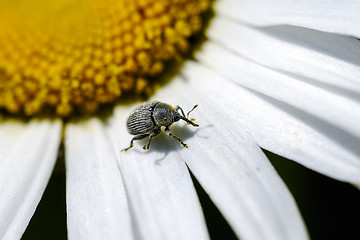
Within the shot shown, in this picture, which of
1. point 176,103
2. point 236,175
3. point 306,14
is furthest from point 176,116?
point 306,14

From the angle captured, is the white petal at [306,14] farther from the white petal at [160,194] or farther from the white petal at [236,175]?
the white petal at [160,194]

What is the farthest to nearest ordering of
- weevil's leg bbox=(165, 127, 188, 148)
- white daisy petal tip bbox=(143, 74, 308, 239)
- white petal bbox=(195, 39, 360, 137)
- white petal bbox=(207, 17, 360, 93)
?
weevil's leg bbox=(165, 127, 188, 148) → white petal bbox=(207, 17, 360, 93) → white petal bbox=(195, 39, 360, 137) → white daisy petal tip bbox=(143, 74, 308, 239)

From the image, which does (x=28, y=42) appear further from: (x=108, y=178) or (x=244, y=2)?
(x=244, y=2)

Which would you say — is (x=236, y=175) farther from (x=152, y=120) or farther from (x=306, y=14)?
(x=306, y=14)

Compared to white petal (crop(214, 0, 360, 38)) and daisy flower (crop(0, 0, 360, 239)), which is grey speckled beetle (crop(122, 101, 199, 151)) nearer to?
daisy flower (crop(0, 0, 360, 239))

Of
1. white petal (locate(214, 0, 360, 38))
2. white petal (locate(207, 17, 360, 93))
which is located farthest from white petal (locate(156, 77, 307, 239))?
white petal (locate(214, 0, 360, 38))

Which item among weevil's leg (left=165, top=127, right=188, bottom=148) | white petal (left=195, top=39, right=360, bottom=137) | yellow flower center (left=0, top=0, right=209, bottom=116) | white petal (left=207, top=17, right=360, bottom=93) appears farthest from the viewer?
yellow flower center (left=0, top=0, right=209, bottom=116)
